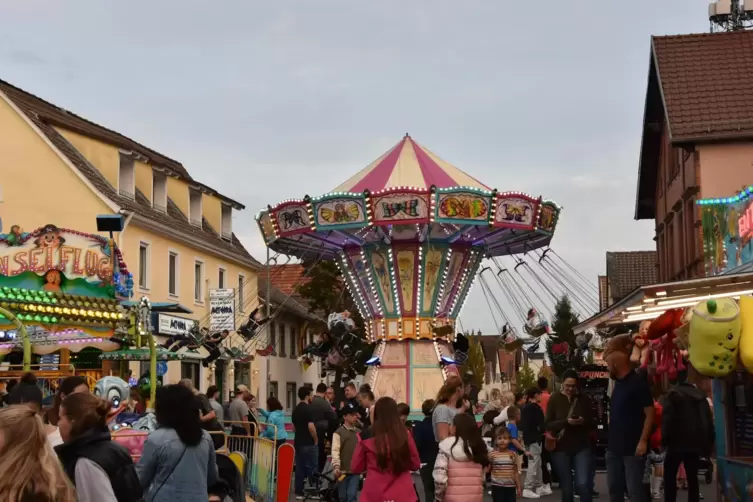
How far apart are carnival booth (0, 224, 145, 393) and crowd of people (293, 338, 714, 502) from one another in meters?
4.48

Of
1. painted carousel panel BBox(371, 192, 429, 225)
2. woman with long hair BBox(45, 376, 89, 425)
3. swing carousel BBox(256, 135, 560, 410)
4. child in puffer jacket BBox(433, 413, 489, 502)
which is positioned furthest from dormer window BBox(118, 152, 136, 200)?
woman with long hair BBox(45, 376, 89, 425)

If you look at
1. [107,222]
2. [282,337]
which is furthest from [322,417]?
[282,337]

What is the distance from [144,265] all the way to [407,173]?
9118 millimetres

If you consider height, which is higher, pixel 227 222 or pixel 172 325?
pixel 227 222

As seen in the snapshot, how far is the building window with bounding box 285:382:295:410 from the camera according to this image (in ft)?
164

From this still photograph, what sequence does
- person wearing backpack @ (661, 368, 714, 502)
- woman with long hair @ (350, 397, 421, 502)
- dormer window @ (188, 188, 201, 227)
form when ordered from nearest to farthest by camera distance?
woman with long hair @ (350, 397, 421, 502)
person wearing backpack @ (661, 368, 714, 502)
dormer window @ (188, 188, 201, 227)

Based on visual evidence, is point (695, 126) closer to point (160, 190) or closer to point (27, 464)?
point (160, 190)

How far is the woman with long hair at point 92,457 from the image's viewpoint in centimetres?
569

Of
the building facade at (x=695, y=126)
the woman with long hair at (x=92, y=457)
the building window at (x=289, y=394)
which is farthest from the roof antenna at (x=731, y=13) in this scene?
the woman with long hair at (x=92, y=457)

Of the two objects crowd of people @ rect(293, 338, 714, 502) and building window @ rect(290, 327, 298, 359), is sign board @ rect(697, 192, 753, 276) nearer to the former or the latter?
crowd of people @ rect(293, 338, 714, 502)

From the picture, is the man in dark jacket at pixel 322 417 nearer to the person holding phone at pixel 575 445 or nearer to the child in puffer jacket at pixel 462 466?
the person holding phone at pixel 575 445

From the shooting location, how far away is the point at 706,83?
96.9 feet

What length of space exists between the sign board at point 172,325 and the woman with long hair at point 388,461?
668 inches

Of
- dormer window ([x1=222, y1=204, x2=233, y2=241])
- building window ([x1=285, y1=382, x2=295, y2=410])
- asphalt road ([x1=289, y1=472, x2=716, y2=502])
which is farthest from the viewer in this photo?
building window ([x1=285, y1=382, x2=295, y2=410])
